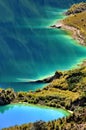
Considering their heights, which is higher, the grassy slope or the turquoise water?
the grassy slope

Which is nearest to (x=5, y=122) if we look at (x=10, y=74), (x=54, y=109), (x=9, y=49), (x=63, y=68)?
(x=54, y=109)

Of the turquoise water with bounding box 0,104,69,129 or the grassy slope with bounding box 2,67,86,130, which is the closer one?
the turquoise water with bounding box 0,104,69,129

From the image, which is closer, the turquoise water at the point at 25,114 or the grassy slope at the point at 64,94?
the turquoise water at the point at 25,114

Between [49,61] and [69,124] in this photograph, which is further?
[49,61]

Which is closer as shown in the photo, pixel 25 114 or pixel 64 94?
pixel 25 114

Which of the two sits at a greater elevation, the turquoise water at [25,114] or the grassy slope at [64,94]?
the grassy slope at [64,94]

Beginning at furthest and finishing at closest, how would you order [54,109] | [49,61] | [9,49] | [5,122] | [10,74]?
[9,49]
[49,61]
[10,74]
[54,109]
[5,122]

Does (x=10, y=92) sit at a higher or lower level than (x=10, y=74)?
lower

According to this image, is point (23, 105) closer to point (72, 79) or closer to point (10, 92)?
point (10, 92)
